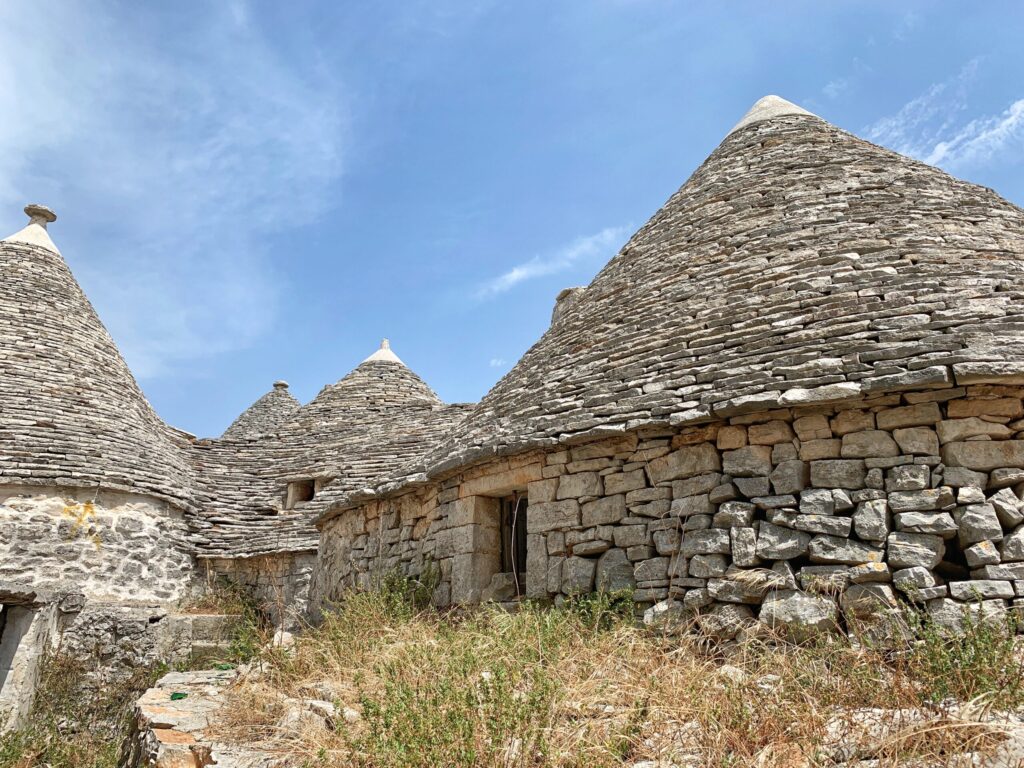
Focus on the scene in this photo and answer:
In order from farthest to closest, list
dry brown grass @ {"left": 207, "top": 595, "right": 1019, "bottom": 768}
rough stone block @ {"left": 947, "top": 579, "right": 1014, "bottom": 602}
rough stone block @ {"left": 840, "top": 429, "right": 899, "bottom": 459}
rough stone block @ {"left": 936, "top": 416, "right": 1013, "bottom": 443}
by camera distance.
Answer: rough stone block @ {"left": 840, "top": 429, "right": 899, "bottom": 459}
rough stone block @ {"left": 936, "top": 416, "right": 1013, "bottom": 443}
rough stone block @ {"left": 947, "top": 579, "right": 1014, "bottom": 602}
dry brown grass @ {"left": 207, "top": 595, "right": 1019, "bottom": 768}

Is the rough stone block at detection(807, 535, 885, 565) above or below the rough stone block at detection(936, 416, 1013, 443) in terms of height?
below

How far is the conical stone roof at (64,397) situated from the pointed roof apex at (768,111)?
9.26m

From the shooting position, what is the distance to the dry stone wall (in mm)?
4211

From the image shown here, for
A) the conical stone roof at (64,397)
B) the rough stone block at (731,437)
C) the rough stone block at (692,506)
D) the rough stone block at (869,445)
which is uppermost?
the conical stone roof at (64,397)

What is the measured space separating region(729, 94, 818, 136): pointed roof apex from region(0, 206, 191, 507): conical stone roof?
30.4ft

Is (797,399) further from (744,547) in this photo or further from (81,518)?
(81,518)

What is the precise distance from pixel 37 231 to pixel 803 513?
14.4m

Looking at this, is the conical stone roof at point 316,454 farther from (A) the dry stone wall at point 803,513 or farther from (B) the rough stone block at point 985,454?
(B) the rough stone block at point 985,454

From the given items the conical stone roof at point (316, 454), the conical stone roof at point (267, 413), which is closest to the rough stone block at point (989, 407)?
the conical stone roof at point (316, 454)

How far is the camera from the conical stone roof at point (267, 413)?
61.1ft

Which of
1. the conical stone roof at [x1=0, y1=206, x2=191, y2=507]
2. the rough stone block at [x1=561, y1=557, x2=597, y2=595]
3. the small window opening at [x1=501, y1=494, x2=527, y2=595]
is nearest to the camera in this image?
the rough stone block at [x1=561, y1=557, x2=597, y2=595]

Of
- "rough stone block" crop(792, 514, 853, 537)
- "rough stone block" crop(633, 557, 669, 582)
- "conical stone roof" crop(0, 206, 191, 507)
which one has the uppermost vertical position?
"conical stone roof" crop(0, 206, 191, 507)

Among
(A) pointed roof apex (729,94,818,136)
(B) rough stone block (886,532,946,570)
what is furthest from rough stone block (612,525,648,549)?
(A) pointed roof apex (729,94,818,136)

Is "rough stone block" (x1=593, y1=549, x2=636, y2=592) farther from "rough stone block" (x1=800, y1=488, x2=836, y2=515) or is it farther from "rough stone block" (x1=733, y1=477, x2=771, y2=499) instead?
"rough stone block" (x1=800, y1=488, x2=836, y2=515)
